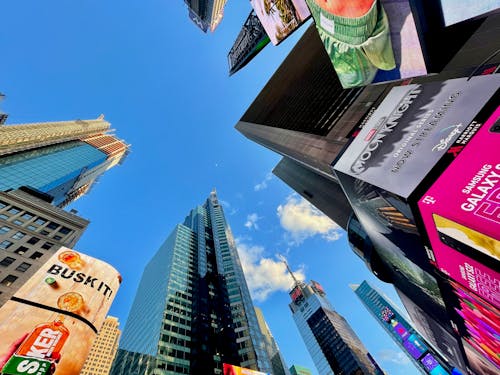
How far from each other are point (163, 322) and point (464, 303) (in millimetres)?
55812

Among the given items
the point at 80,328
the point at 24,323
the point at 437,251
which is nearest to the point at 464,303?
the point at 437,251

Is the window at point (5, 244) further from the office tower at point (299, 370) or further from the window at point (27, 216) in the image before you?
the office tower at point (299, 370)

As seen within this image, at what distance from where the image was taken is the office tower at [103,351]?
354 ft

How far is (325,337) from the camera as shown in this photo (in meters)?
134

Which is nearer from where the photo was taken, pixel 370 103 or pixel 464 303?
pixel 464 303

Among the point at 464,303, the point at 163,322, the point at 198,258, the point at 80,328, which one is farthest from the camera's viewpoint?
the point at 198,258

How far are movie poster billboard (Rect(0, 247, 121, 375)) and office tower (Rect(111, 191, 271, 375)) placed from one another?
32727 millimetres

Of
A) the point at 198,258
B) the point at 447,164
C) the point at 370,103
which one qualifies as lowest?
the point at 447,164

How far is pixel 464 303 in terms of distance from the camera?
42.7 ft

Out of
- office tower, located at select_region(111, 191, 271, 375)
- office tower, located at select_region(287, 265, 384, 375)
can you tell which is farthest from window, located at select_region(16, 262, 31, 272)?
office tower, located at select_region(287, 265, 384, 375)

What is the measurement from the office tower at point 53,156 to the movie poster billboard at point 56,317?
44.9 metres

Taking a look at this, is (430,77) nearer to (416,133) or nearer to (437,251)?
(416,133)

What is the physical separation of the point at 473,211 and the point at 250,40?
38.3m

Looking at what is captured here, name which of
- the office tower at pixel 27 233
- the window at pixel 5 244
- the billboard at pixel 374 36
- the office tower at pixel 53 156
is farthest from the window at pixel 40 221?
the billboard at pixel 374 36
